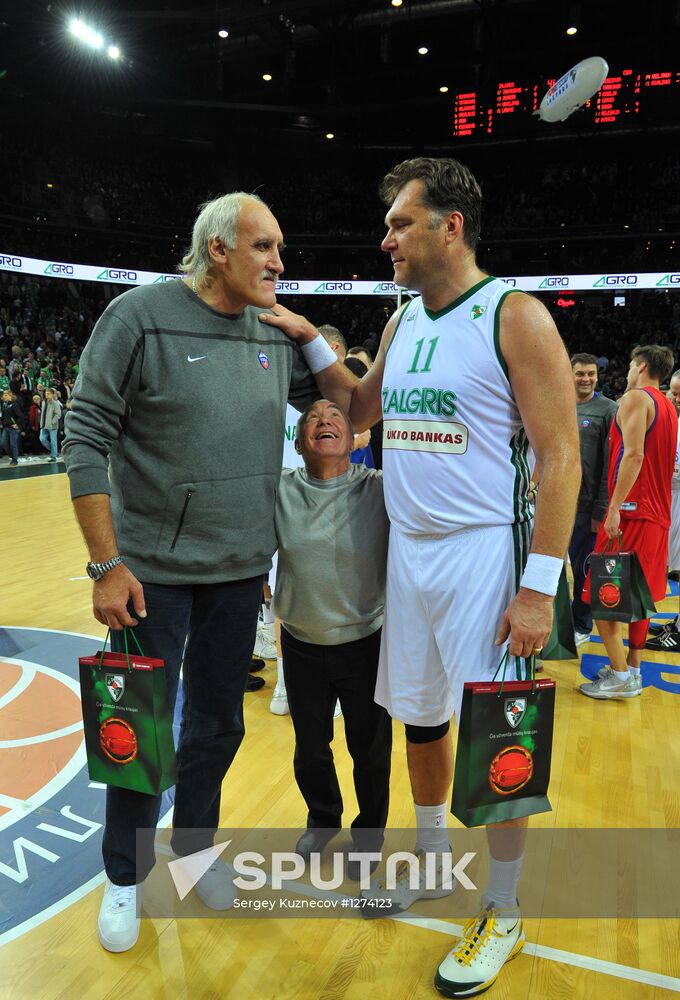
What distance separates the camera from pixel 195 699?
1864 millimetres

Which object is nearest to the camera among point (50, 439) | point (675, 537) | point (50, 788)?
point (50, 788)

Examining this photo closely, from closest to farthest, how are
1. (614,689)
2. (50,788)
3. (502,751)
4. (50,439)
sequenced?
(502,751) → (50,788) → (614,689) → (50,439)

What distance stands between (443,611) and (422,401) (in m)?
0.52

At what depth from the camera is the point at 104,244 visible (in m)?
20.0

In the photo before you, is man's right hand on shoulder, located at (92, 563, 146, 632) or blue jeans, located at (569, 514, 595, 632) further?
blue jeans, located at (569, 514, 595, 632)

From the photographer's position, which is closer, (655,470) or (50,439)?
(655,470)

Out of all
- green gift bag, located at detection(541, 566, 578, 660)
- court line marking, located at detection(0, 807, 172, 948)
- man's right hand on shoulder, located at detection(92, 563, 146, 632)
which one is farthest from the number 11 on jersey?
court line marking, located at detection(0, 807, 172, 948)

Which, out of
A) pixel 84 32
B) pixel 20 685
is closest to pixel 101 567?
pixel 20 685

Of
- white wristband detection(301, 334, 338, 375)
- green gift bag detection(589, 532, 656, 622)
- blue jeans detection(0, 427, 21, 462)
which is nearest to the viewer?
white wristband detection(301, 334, 338, 375)

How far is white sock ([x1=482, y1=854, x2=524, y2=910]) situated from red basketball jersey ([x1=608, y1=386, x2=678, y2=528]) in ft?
7.32

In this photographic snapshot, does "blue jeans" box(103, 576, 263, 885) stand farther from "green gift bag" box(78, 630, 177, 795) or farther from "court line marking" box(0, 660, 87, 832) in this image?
"court line marking" box(0, 660, 87, 832)

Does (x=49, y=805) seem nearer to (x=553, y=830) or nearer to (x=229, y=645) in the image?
(x=229, y=645)

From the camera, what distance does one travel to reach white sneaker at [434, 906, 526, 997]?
5.29 feet

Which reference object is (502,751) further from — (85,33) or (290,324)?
(85,33)
